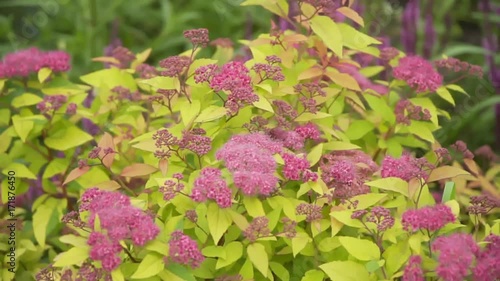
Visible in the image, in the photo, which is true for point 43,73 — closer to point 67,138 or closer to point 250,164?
point 67,138

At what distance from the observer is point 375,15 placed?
3.37 m

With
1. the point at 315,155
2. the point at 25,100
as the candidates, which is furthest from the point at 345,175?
the point at 25,100

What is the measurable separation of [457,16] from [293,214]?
2.66m

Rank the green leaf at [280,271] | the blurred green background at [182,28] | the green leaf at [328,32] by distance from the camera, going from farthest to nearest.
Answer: the blurred green background at [182,28] → the green leaf at [328,32] → the green leaf at [280,271]

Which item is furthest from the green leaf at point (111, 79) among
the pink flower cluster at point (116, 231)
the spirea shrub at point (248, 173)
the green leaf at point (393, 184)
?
the green leaf at point (393, 184)

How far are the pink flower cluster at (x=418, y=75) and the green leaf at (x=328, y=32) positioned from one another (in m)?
0.23

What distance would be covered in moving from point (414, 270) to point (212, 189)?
1.28 feet

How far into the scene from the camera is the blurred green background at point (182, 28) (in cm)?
303

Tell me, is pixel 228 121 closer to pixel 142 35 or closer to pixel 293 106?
pixel 293 106

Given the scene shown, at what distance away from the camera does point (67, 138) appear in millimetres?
1934

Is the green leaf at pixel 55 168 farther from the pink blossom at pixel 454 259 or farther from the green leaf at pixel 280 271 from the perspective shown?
the pink blossom at pixel 454 259

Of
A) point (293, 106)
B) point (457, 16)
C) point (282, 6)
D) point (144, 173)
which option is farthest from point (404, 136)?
point (457, 16)

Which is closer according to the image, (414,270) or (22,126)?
(414,270)

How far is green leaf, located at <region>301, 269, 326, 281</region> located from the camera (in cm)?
151
